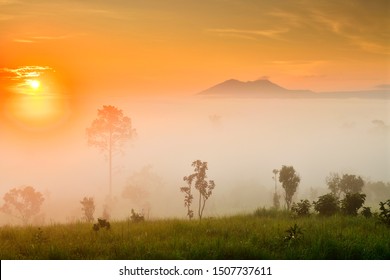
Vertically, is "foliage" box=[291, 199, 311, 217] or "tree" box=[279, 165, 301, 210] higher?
"tree" box=[279, 165, 301, 210]

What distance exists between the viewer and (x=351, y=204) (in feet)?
54.4

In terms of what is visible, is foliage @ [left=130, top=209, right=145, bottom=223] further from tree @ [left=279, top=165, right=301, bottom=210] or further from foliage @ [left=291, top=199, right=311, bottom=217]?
tree @ [left=279, top=165, right=301, bottom=210]

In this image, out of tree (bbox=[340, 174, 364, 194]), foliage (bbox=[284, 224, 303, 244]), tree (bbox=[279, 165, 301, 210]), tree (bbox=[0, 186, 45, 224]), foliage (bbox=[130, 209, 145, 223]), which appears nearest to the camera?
foliage (bbox=[284, 224, 303, 244])

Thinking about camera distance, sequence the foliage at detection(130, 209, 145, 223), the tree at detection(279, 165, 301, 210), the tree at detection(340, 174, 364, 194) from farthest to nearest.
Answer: the tree at detection(340, 174, 364, 194) → the tree at detection(279, 165, 301, 210) → the foliage at detection(130, 209, 145, 223)

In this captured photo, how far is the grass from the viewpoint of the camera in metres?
12.2

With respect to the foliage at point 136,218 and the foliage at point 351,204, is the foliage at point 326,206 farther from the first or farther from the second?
the foliage at point 136,218

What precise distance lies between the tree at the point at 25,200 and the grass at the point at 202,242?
27627mm

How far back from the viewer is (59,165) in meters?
36.8

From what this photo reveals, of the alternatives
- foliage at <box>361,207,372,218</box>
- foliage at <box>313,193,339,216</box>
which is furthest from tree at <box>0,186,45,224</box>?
foliage at <box>361,207,372,218</box>

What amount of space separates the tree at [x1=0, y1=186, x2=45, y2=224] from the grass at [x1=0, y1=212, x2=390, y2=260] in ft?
90.6

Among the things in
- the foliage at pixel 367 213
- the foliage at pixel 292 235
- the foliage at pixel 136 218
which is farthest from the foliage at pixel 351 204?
the foliage at pixel 136 218

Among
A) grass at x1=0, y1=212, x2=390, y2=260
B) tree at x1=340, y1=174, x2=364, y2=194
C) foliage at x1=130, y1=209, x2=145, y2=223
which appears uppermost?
tree at x1=340, y1=174, x2=364, y2=194

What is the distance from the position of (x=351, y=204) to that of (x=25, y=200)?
30767 millimetres
